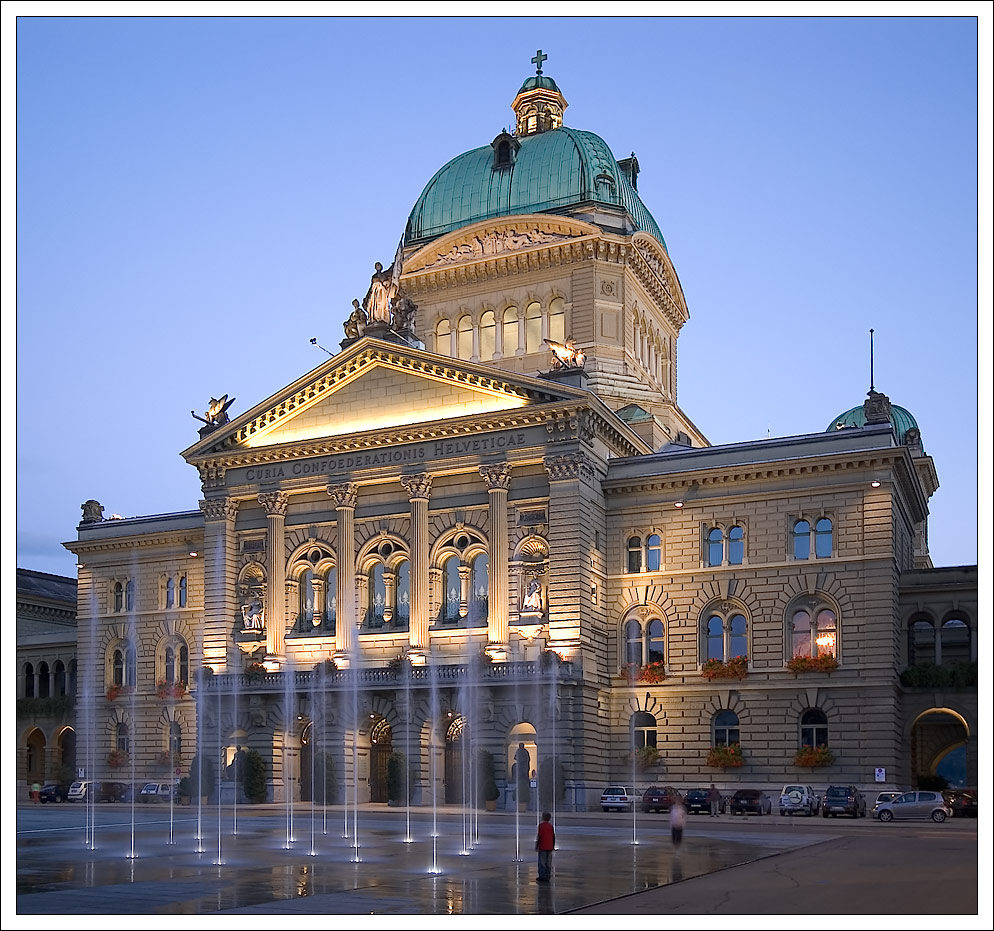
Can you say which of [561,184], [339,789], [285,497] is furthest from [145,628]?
[561,184]

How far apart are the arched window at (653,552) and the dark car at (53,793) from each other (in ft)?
102

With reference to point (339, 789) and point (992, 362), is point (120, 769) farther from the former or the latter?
point (992, 362)

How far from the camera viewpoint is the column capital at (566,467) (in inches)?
2436

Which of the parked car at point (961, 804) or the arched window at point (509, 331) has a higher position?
the arched window at point (509, 331)

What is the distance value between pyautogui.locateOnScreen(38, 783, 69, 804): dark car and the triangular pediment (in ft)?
59.2

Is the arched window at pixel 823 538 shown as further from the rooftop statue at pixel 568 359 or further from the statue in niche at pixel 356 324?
the statue in niche at pixel 356 324

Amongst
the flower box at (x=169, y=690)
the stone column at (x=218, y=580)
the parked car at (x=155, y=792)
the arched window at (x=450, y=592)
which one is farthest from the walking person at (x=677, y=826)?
the flower box at (x=169, y=690)

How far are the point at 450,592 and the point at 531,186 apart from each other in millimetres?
28936

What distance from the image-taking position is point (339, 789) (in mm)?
63125

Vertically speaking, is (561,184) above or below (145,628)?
above

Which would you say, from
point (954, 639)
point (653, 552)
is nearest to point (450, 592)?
point (653, 552)

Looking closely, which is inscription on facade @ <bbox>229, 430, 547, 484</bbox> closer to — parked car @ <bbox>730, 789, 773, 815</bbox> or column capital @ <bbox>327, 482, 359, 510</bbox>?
column capital @ <bbox>327, 482, 359, 510</bbox>

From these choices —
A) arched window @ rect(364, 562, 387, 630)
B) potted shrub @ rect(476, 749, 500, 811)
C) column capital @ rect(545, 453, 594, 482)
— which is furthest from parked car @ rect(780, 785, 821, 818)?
arched window @ rect(364, 562, 387, 630)

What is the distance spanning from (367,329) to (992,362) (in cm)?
5221
